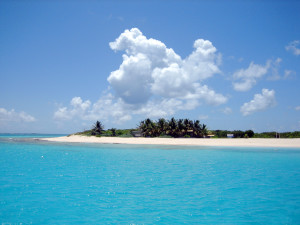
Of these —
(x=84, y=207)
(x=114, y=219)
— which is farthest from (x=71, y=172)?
(x=114, y=219)

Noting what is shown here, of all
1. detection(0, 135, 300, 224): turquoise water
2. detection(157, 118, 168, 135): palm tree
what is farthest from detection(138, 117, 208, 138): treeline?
detection(0, 135, 300, 224): turquoise water

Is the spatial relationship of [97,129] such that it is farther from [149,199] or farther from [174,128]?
[149,199]

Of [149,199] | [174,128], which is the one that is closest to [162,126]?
[174,128]

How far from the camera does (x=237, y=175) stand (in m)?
16.5

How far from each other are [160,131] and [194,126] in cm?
Result: 1190

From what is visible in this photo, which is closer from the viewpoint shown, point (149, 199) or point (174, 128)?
point (149, 199)

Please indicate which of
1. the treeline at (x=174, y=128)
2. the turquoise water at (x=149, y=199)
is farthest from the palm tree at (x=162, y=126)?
the turquoise water at (x=149, y=199)

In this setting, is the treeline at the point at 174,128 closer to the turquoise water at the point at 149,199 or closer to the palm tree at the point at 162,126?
the palm tree at the point at 162,126

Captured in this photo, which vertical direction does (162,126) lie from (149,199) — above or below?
above

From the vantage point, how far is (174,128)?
80688mm

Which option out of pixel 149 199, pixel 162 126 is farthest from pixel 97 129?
pixel 149 199

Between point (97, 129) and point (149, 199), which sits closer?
point (149, 199)

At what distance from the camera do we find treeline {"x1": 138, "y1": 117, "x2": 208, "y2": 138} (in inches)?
3150

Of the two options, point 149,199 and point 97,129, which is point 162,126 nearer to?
point 97,129
